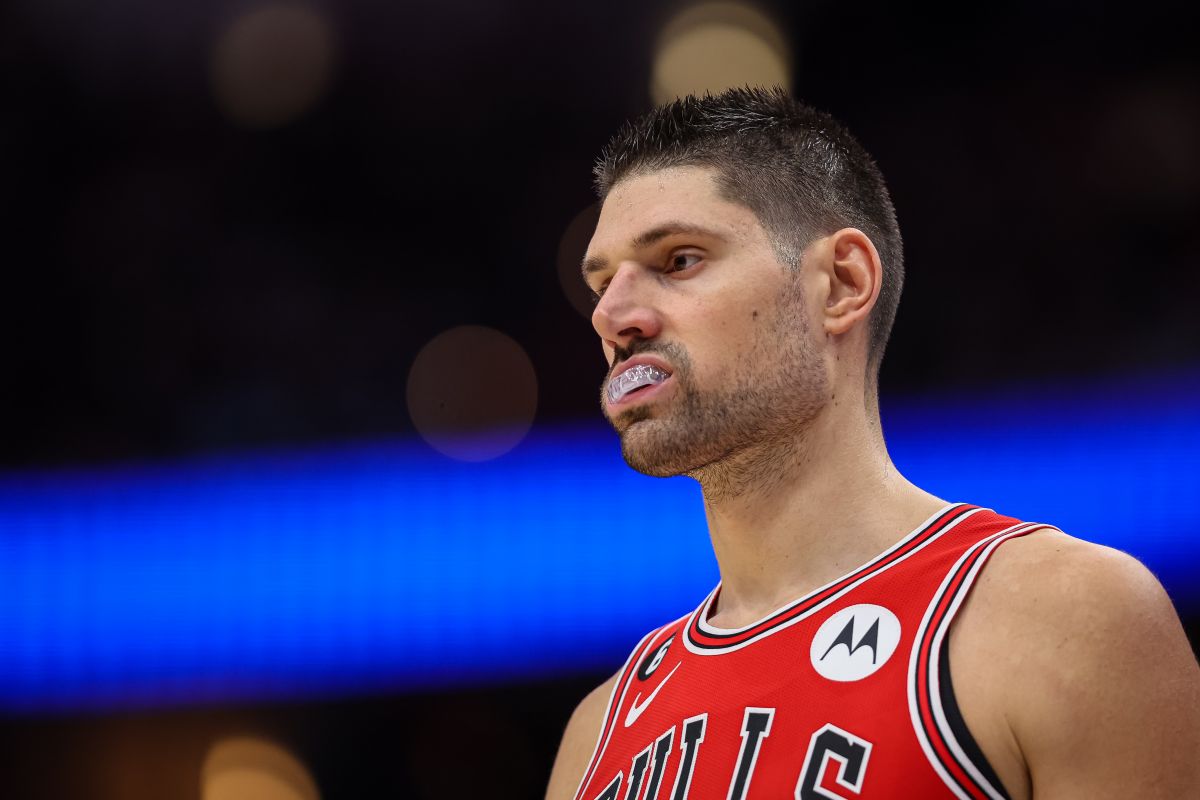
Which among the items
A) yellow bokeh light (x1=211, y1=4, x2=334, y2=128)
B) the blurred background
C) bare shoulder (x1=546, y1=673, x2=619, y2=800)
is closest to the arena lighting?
the blurred background

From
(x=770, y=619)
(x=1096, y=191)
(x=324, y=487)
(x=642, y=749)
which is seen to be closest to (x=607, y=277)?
(x=770, y=619)

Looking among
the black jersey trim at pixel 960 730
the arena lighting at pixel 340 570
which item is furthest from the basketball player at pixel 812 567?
the arena lighting at pixel 340 570

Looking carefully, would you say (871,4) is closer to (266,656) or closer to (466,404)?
(466,404)

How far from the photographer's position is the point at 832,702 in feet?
5.87

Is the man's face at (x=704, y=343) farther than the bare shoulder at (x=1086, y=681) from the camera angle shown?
Yes

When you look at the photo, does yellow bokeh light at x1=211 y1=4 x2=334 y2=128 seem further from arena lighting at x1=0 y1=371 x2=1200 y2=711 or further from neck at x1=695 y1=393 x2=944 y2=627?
neck at x1=695 y1=393 x2=944 y2=627

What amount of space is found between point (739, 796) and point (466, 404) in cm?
383

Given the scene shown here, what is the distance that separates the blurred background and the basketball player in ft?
8.84

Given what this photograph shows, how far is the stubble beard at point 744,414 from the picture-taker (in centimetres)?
210

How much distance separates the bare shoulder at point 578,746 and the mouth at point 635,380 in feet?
2.22

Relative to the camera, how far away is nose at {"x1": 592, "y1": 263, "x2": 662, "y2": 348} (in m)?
2.14

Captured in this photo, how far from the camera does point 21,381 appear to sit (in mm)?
5723

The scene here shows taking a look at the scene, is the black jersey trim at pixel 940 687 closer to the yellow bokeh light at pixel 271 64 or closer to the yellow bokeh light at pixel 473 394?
the yellow bokeh light at pixel 473 394

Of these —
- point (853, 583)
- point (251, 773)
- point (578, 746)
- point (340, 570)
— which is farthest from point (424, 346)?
point (853, 583)
